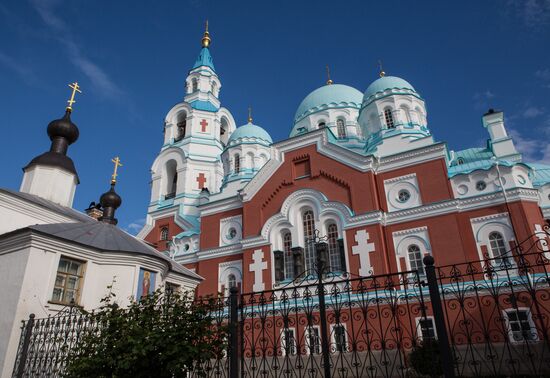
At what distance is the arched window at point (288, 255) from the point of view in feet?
58.6

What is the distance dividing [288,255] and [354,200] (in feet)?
13.2

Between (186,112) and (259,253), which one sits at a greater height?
(186,112)

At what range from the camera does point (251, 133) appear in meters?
26.5

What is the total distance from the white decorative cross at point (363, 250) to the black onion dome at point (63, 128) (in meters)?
13.5

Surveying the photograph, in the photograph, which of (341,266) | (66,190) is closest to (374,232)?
(341,266)

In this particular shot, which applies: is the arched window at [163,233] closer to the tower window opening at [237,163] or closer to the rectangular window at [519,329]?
the tower window opening at [237,163]

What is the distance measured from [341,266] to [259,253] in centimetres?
406

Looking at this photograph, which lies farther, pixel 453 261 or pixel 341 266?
pixel 341 266

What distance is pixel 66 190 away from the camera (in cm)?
1712

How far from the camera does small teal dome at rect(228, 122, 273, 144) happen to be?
26.3 metres

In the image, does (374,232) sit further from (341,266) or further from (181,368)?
(181,368)

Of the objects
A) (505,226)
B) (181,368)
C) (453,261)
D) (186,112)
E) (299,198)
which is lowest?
(181,368)

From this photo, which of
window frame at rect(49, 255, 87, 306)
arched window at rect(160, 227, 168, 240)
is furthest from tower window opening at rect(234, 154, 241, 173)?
window frame at rect(49, 255, 87, 306)

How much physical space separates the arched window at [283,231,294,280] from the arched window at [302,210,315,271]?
2.58 ft
